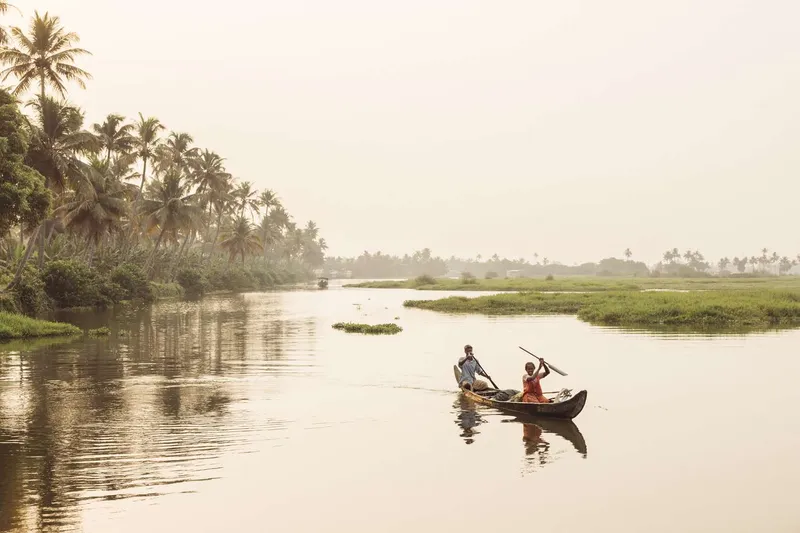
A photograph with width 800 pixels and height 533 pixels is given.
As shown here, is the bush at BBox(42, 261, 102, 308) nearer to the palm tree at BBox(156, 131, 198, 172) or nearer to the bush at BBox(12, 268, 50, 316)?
the bush at BBox(12, 268, 50, 316)

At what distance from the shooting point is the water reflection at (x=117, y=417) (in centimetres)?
1138

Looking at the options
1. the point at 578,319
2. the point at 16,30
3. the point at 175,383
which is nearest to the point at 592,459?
the point at 175,383

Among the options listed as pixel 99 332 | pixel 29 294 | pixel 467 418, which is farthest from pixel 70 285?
pixel 467 418

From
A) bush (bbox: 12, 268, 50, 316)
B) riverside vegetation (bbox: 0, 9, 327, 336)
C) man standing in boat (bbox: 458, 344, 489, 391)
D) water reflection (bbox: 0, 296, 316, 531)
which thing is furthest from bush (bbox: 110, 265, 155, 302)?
man standing in boat (bbox: 458, 344, 489, 391)

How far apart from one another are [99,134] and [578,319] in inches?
1484

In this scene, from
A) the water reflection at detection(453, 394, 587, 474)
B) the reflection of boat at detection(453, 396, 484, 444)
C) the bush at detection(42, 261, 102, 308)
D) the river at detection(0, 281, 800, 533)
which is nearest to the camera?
the river at detection(0, 281, 800, 533)

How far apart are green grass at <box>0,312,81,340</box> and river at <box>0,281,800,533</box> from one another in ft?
5.12

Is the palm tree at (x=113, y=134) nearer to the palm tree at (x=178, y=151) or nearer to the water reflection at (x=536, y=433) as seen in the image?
the palm tree at (x=178, y=151)

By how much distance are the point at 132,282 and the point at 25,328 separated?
2629 centimetres

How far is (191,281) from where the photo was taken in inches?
3076

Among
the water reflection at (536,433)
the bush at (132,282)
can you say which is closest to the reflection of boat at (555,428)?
the water reflection at (536,433)

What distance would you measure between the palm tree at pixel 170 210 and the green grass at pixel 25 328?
99.9ft

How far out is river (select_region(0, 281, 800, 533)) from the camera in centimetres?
1085

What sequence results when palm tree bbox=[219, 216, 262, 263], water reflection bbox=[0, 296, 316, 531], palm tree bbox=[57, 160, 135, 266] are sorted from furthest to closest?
palm tree bbox=[219, 216, 262, 263]
palm tree bbox=[57, 160, 135, 266]
water reflection bbox=[0, 296, 316, 531]
